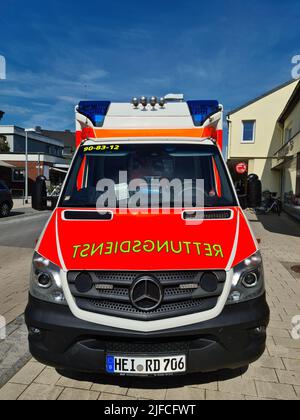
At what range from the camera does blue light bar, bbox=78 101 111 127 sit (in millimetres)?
4559

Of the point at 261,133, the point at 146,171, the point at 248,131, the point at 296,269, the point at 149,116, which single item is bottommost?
the point at 296,269

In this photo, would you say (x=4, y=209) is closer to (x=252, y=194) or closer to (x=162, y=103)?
(x=162, y=103)

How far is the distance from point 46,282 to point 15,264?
5.09m

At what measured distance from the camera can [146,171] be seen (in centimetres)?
425

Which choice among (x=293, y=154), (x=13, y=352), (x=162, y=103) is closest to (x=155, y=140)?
(x=162, y=103)

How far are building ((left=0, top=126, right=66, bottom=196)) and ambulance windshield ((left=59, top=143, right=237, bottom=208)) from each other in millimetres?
29808

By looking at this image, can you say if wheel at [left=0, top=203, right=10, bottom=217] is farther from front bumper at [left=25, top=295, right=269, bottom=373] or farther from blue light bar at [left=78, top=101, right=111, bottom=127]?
front bumper at [left=25, top=295, right=269, bottom=373]

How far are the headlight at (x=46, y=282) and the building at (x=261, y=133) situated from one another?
2338 cm

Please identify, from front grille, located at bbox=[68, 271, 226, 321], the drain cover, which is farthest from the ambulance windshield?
the drain cover

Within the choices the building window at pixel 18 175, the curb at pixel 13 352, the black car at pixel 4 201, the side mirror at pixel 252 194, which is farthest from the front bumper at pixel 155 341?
the building window at pixel 18 175

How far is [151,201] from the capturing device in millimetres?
3705

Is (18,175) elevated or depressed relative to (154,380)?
elevated

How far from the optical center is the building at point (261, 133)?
2416 cm
